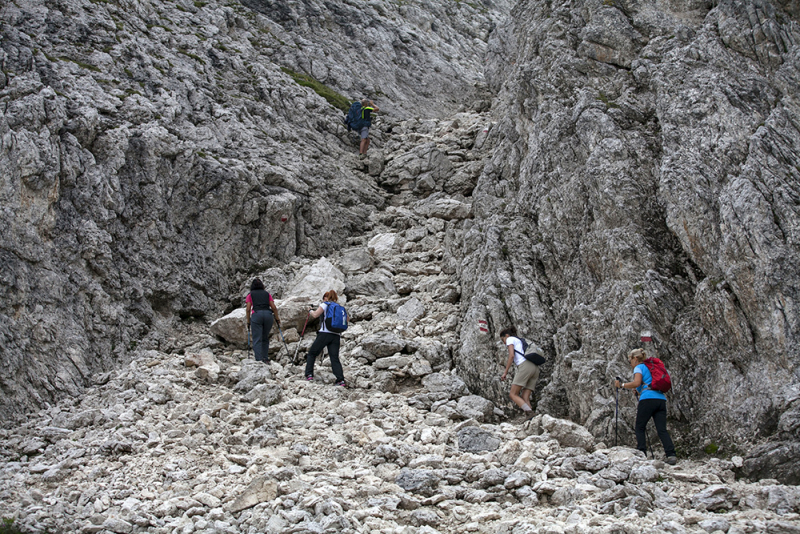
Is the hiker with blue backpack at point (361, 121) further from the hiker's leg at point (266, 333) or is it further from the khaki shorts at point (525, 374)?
the khaki shorts at point (525, 374)

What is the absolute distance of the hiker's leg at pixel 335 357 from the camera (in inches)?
492

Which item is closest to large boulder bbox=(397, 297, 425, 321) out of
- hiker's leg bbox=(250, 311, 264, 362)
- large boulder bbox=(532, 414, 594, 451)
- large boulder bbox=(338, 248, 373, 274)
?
large boulder bbox=(338, 248, 373, 274)

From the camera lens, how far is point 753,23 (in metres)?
13.2

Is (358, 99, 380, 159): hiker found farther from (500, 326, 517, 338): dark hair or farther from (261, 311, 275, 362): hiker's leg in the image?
(500, 326, 517, 338): dark hair

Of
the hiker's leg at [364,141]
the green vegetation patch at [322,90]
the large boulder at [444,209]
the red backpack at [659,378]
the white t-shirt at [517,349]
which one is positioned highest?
the green vegetation patch at [322,90]

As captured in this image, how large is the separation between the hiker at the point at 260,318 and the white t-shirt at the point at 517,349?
5794 mm

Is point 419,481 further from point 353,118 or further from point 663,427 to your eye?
point 353,118

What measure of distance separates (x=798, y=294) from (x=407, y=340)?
8055 millimetres

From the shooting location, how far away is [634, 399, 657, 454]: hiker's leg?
9062mm

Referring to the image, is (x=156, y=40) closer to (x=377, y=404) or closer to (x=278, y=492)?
(x=377, y=404)

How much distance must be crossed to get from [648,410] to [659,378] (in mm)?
546

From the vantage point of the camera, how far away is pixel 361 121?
24.9 meters

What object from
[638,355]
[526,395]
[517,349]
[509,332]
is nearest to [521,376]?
[526,395]

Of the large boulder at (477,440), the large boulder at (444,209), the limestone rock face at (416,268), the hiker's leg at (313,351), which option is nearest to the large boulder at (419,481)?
the limestone rock face at (416,268)
